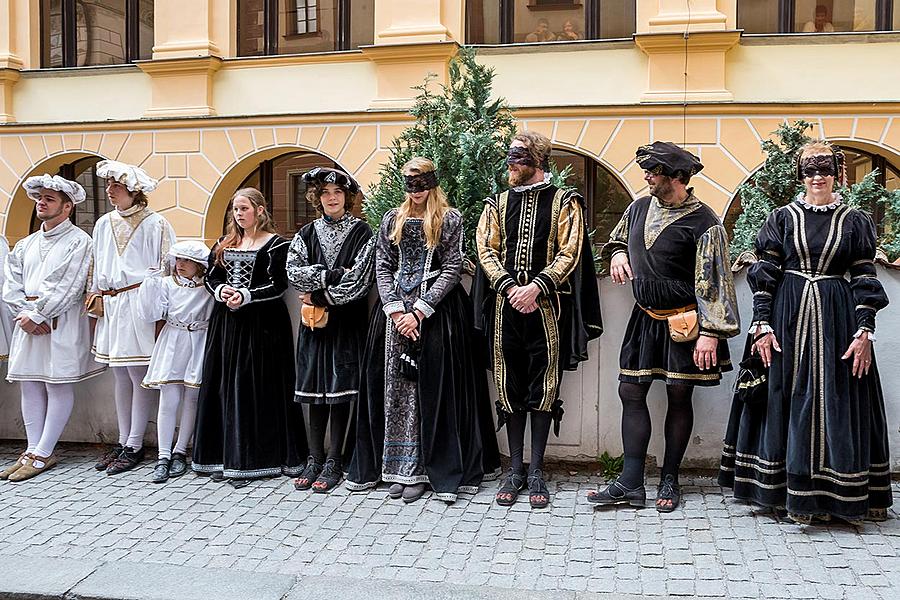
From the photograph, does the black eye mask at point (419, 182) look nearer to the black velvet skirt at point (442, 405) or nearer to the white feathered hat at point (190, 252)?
the black velvet skirt at point (442, 405)

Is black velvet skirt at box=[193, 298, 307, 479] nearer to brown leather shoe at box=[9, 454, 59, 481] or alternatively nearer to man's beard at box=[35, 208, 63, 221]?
brown leather shoe at box=[9, 454, 59, 481]

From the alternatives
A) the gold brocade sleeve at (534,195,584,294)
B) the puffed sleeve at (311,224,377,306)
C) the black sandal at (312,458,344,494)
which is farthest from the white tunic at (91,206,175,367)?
the gold brocade sleeve at (534,195,584,294)

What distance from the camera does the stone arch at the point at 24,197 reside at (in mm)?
12586

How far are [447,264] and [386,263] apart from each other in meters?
0.37

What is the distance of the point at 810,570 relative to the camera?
3838 mm

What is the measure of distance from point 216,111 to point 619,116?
17.7 feet

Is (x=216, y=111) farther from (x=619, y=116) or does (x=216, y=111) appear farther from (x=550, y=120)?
(x=619, y=116)

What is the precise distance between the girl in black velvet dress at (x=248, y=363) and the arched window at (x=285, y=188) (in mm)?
7172

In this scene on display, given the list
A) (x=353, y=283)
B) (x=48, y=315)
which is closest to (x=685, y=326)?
(x=353, y=283)

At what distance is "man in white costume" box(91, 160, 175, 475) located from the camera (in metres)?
5.56

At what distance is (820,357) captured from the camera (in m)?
4.29

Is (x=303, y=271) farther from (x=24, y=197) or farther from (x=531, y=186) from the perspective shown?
(x=24, y=197)

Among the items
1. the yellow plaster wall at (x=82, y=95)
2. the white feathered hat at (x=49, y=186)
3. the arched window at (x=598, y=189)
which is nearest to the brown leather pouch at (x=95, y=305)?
the white feathered hat at (x=49, y=186)

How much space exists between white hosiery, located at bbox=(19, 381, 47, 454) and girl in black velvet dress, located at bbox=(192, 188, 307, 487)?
1.21 m
